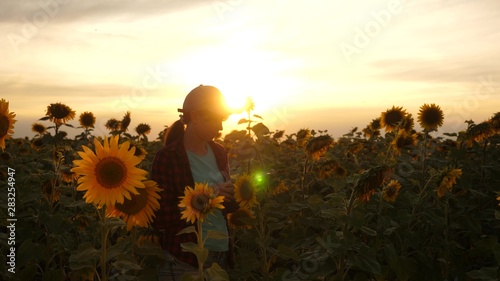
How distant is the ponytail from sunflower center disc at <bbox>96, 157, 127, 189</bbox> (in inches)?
54.3

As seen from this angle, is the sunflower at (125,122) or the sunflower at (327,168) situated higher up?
the sunflower at (125,122)

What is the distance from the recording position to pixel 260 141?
484 cm

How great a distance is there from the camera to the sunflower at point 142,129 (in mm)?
12070

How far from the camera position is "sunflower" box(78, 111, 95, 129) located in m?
9.83

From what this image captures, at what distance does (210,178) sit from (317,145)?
2.30 metres

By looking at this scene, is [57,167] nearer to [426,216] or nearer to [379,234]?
[379,234]

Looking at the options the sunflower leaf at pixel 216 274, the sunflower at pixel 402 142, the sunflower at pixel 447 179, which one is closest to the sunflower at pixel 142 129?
the sunflower at pixel 402 142

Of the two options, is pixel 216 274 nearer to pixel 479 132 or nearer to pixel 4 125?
pixel 4 125

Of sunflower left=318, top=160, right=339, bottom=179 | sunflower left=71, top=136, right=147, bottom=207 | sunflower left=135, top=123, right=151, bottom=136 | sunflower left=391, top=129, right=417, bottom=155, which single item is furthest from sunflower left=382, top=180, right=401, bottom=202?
sunflower left=135, top=123, right=151, bottom=136

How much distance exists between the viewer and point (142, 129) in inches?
476

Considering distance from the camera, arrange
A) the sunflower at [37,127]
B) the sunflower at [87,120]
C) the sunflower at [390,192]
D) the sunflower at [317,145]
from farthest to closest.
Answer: the sunflower at [37,127] < the sunflower at [87,120] < the sunflower at [317,145] < the sunflower at [390,192]

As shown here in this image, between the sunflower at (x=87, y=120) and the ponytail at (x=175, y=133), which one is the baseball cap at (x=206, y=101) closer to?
the ponytail at (x=175, y=133)

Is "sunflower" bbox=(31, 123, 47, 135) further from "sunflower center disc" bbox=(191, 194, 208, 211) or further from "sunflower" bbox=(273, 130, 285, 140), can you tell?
"sunflower center disc" bbox=(191, 194, 208, 211)

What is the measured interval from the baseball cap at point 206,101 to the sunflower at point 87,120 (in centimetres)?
653
